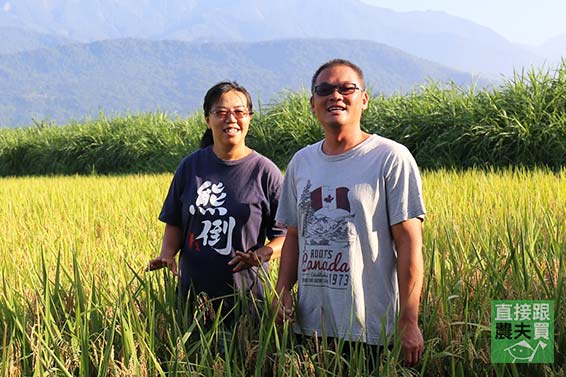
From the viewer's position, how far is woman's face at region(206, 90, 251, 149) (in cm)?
208

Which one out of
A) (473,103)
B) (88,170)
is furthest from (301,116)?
(88,170)

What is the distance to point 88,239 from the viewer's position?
407cm

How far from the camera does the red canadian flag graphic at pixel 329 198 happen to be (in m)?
1.62

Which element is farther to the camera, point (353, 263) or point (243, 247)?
point (243, 247)

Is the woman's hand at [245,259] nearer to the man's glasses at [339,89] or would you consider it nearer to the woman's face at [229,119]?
the woman's face at [229,119]

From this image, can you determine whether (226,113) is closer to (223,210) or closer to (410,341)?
(223,210)

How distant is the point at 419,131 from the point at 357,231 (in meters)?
6.77

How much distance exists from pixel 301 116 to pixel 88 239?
5938mm

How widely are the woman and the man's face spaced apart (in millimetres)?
437

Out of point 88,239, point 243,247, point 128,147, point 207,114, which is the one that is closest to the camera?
point 243,247

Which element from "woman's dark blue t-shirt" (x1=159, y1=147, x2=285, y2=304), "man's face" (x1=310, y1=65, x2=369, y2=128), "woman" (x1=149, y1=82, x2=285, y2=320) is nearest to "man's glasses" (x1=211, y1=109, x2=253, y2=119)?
"woman" (x1=149, y1=82, x2=285, y2=320)

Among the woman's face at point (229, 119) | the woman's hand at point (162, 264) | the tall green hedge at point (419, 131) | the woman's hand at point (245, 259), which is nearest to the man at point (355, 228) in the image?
the woman's hand at point (245, 259)

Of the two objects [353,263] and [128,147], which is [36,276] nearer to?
[353,263]

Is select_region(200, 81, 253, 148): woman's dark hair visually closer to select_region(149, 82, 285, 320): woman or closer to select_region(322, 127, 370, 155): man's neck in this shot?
select_region(149, 82, 285, 320): woman
